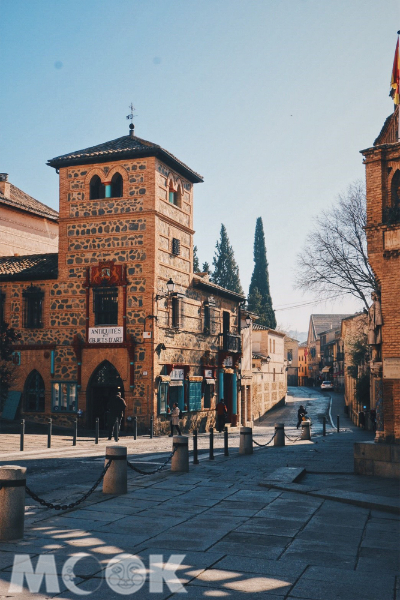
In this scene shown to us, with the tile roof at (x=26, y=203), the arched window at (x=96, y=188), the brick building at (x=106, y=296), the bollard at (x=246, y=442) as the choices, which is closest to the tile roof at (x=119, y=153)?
the brick building at (x=106, y=296)

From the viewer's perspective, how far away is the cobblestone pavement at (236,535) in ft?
19.6

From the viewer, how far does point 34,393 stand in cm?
2802

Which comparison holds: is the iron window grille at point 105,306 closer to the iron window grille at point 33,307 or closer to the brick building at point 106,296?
the brick building at point 106,296

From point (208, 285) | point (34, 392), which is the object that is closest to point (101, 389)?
point (34, 392)

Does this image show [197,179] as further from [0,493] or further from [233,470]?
[0,493]

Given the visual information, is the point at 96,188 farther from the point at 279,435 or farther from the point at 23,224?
the point at 279,435

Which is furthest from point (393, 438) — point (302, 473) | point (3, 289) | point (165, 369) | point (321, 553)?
point (3, 289)

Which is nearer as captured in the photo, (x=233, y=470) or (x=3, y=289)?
(x=233, y=470)

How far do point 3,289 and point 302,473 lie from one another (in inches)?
764

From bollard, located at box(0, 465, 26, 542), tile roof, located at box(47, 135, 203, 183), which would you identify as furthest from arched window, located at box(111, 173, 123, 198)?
bollard, located at box(0, 465, 26, 542)

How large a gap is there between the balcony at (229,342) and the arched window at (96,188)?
11.0 meters

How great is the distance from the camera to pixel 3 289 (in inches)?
1135

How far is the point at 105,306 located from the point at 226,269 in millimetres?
47933

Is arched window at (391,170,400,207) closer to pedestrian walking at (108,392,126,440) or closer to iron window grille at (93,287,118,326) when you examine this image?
pedestrian walking at (108,392,126,440)
